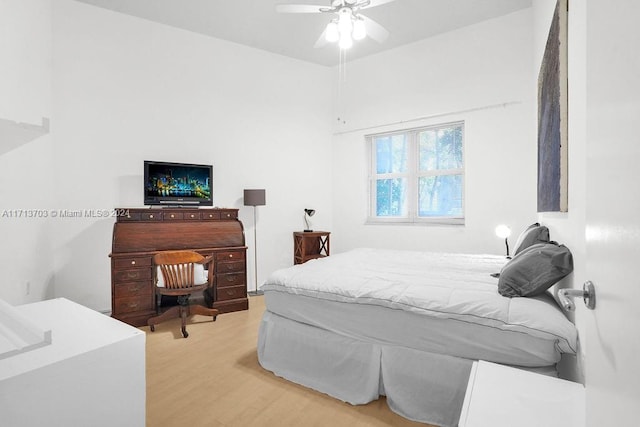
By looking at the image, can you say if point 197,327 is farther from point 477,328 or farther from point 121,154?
point 477,328

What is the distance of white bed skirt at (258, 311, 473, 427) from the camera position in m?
1.62

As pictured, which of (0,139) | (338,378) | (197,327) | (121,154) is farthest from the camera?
(121,154)

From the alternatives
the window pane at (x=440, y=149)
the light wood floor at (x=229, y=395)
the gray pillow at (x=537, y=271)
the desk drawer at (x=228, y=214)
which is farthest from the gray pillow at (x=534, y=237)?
the desk drawer at (x=228, y=214)

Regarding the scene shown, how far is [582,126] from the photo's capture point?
4.39ft

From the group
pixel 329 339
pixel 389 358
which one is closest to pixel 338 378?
pixel 329 339

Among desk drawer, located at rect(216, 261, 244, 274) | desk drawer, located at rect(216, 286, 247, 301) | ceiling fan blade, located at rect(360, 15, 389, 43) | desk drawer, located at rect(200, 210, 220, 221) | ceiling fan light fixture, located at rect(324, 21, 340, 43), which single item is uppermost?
ceiling fan blade, located at rect(360, 15, 389, 43)

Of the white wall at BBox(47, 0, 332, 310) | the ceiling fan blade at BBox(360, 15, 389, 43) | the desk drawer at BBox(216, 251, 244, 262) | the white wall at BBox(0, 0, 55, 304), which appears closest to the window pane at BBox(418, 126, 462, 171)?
the white wall at BBox(47, 0, 332, 310)

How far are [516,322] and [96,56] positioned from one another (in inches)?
175

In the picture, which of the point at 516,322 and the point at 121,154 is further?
the point at 121,154

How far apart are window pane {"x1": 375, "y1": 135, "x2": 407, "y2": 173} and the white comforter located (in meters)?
2.14

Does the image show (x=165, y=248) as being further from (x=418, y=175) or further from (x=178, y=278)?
(x=418, y=175)

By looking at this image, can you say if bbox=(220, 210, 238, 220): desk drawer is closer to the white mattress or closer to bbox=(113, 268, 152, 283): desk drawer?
bbox=(113, 268, 152, 283): desk drawer

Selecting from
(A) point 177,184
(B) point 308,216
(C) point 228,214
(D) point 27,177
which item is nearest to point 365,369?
(C) point 228,214

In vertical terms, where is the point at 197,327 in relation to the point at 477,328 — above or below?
below
